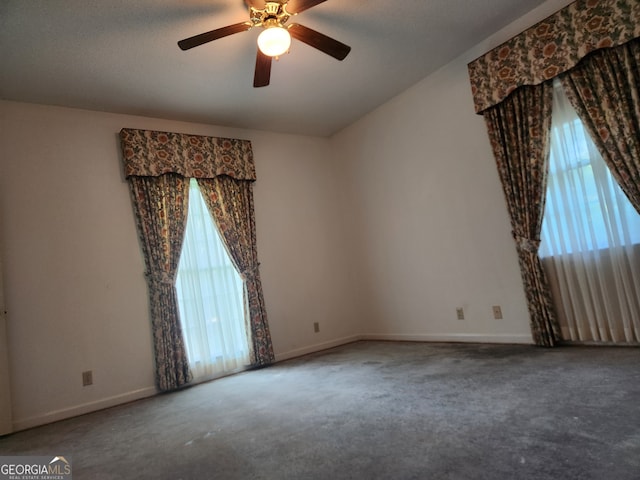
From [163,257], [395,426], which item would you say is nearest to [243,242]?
[163,257]

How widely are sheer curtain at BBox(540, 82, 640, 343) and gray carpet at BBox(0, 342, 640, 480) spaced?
22 cm

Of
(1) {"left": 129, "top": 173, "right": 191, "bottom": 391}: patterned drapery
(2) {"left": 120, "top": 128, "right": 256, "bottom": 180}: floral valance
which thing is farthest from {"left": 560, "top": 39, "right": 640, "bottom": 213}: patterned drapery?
(1) {"left": 129, "top": 173, "right": 191, "bottom": 391}: patterned drapery

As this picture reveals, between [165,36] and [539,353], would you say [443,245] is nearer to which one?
[539,353]

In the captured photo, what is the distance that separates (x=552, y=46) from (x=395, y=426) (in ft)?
9.54

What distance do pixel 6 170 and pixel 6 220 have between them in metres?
0.43

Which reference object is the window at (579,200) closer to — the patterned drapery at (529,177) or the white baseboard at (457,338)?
the patterned drapery at (529,177)

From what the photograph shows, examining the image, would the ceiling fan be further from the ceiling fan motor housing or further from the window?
the window

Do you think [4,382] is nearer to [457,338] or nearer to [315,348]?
[315,348]

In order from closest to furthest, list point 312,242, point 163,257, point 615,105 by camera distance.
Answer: point 615,105, point 163,257, point 312,242

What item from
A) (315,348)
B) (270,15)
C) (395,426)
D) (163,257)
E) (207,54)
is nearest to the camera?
(395,426)

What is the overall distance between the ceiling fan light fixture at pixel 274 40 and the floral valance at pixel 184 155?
1.89 m

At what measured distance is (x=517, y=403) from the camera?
203cm

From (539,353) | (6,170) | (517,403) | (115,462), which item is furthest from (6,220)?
(539,353)

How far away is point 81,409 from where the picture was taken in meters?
3.19
